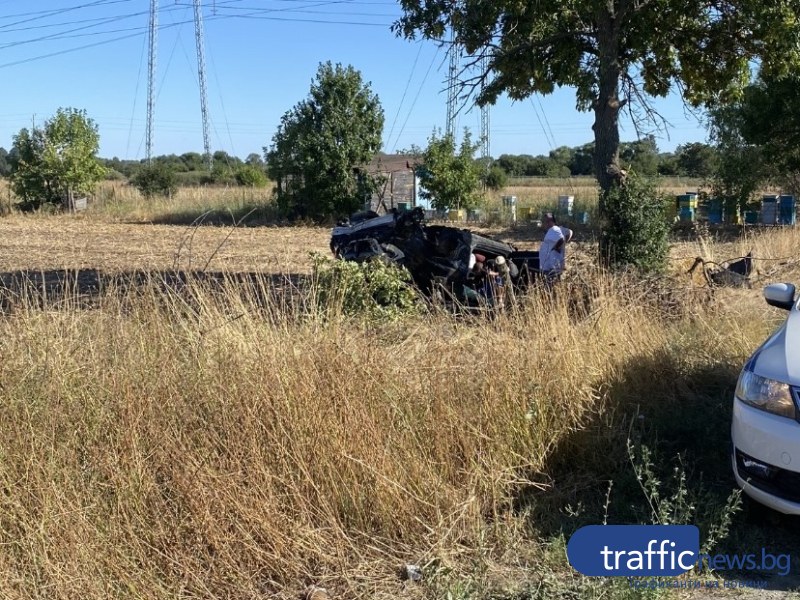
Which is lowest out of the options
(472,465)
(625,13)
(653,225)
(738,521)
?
(738,521)

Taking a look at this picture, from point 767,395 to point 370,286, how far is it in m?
4.55

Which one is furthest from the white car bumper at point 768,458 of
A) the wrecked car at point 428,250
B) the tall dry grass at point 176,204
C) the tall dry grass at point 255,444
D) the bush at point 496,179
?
the bush at point 496,179

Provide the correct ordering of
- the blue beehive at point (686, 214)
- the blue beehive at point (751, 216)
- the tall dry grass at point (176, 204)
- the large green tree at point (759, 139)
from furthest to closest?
the tall dry grass at point (176, 204), the blue beehive at point (686, 214), the blue beehive at point (751, 216), the large green tree at point (759, 139)

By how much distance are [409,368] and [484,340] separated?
688 millimetres

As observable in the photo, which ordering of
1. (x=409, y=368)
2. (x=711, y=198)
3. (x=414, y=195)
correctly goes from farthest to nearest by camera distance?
1. (x=414, y=195)
2. (x=711, y=198)
3. (x=409, y=368)

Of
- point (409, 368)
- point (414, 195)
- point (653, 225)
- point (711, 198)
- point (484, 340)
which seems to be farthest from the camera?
point (414, 195)

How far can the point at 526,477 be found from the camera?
14.3ft

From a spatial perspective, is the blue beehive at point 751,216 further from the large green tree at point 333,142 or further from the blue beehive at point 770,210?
the large green tree at point 333,142

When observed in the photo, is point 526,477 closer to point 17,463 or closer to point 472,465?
point 472,465

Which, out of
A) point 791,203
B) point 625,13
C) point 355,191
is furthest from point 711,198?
point 625,13

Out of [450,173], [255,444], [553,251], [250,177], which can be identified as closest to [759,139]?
[450,173]

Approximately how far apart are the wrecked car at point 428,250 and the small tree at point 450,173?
2005cm

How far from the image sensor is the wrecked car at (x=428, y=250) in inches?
Answer: 408

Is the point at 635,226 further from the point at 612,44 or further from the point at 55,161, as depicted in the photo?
the point at 55,161
